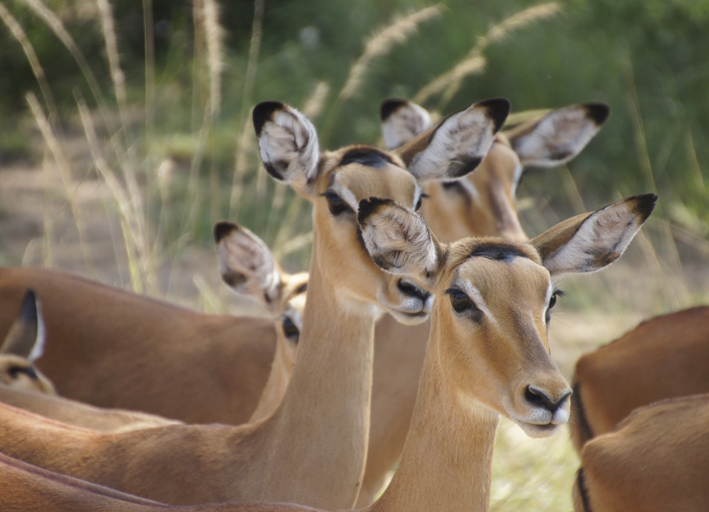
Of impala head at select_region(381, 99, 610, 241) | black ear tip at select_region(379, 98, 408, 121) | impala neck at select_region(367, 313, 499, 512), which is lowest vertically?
impala head at select_region(381, 99, 610, 241)

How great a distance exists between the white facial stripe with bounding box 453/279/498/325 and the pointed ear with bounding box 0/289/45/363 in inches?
102

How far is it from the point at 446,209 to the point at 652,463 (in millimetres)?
1870

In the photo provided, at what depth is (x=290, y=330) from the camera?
394 cm

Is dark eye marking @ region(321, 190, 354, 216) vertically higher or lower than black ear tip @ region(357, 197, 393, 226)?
lower

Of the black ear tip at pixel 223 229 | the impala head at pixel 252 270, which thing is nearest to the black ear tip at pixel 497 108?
the impala head at pixel 252 270

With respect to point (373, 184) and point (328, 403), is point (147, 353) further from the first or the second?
point (373, 184)

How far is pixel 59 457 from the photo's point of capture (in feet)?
10.1

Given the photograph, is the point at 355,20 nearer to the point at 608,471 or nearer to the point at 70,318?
the point at 70,318

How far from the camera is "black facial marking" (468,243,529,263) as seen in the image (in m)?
2.47

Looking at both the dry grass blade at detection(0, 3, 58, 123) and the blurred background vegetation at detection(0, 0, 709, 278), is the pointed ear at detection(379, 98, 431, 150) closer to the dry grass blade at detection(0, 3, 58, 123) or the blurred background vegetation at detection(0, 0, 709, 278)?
the dry grass blade at detection(0, 3, 58, 123)

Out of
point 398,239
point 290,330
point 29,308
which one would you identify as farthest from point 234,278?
point 398,239

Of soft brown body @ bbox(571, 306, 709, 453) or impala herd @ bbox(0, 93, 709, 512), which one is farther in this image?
soft brown body @ bbox(571, 306, 709, 453)

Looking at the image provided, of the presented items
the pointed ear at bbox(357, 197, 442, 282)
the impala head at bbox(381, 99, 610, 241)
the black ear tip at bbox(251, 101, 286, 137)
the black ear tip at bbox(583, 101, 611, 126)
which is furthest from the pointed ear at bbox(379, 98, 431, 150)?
the pointed ear at bbox(357, 197, 442, 282)

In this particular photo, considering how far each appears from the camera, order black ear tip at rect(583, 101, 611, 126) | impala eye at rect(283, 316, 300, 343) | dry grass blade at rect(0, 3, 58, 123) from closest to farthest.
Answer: impala eye at rect(283, 316, 300, 343) → black ear tip at rect(583, 101, 611, 126) → dry grass blade at rect(0, 3, 58, 123)
